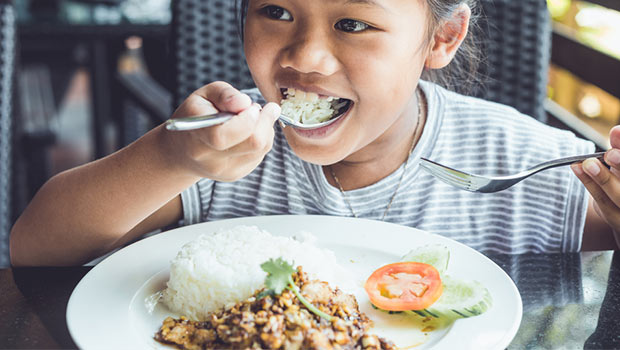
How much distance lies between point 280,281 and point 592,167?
657mm

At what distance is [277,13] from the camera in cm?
126

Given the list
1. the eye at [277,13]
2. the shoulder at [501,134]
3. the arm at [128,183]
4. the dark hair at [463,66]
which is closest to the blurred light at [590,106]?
the dark hair at [463,66]

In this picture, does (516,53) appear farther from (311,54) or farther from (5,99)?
(5,99)

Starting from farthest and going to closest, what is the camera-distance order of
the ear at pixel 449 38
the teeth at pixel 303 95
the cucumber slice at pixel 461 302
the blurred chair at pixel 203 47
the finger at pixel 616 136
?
the blurred chair at pixel 203 47 < the ear at pixel 449 38 < the teeth at pixel 303 95 < the finger at pixel 616 136 < the cucumber slice at pixel 461 302

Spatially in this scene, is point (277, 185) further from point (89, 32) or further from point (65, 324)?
point (89, 32)

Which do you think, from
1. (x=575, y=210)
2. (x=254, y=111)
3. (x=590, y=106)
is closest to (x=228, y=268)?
(x=254, y=111)

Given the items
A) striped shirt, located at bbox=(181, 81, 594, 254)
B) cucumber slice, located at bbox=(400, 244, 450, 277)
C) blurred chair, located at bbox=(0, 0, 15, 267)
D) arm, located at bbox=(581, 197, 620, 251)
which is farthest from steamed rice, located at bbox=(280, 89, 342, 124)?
blurred chair, located at bbox=(0, 0, 15, 267)

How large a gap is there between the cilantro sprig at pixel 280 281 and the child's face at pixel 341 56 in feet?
1.40

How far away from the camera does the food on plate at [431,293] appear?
3.13ft

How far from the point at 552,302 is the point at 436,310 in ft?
0.69

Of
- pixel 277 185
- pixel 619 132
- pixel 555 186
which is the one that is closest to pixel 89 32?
pixel 277 185

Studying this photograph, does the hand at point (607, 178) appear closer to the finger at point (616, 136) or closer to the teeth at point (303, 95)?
the finger at point (616, 136)

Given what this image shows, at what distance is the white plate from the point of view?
2.92ft

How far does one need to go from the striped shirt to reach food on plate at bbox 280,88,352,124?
0.25 m
